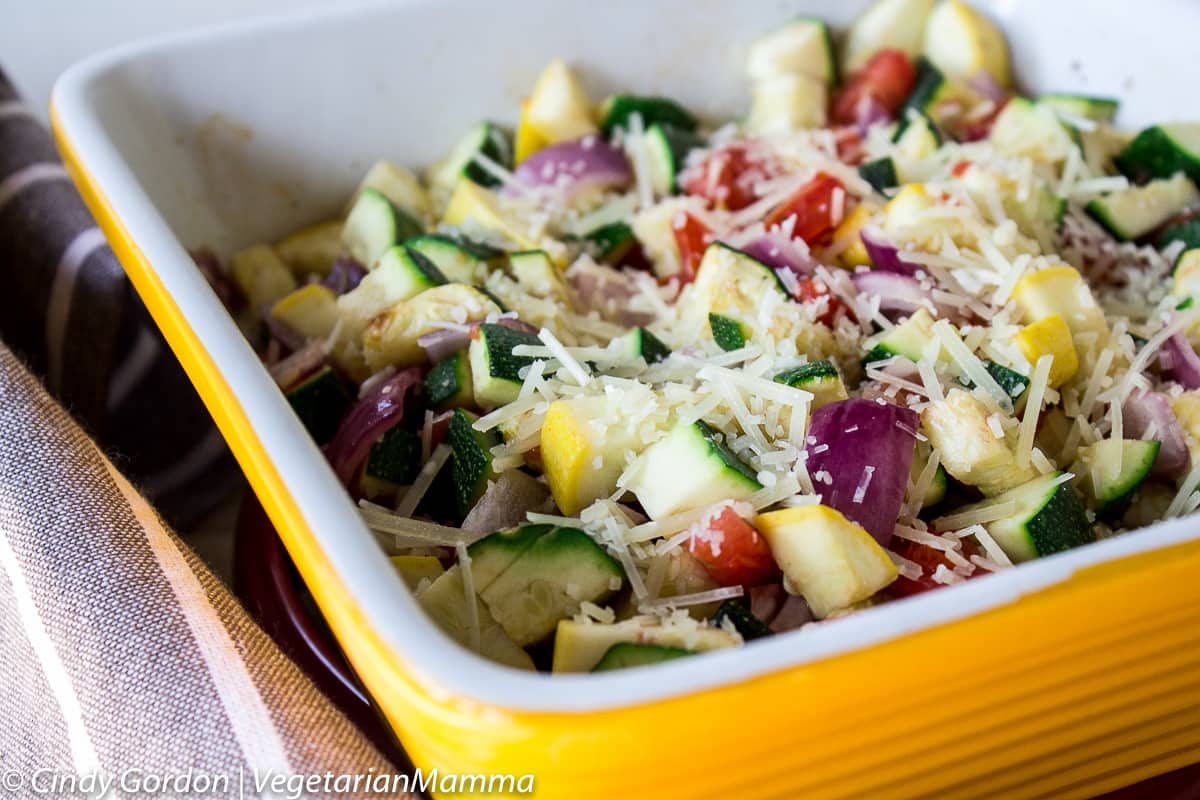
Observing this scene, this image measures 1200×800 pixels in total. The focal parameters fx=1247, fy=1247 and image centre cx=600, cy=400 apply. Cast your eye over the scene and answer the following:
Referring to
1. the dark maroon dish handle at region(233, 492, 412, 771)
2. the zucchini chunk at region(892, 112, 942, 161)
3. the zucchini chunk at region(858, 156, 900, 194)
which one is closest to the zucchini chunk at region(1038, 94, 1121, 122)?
the zucchini chunk at region(892, 112, 942, 161)

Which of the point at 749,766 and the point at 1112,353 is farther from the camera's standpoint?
the point at 1112,353

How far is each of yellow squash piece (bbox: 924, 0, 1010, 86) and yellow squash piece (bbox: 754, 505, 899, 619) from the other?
1.00 metres

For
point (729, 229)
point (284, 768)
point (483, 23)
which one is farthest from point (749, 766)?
point (483, 23)

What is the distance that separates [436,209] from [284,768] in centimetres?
87

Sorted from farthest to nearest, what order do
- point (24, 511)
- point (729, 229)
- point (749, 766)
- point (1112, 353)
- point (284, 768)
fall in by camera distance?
point (729, 229)
point (1112, 353)
point (24, 511)
point (284, 768)
point (749, 766)

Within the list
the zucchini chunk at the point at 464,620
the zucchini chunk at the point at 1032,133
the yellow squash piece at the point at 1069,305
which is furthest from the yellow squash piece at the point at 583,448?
the zucchini chunk at the point at 1032,133

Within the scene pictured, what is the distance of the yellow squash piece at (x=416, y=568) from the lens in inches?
40.4

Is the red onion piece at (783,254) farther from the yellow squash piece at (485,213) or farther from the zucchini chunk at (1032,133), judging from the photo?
the zucchini chunk at (1032,133)

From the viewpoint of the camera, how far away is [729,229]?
1.44 meters

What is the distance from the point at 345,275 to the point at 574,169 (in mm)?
313

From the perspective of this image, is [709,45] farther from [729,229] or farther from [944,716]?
[944,716]

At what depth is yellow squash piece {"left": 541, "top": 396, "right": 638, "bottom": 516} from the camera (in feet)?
3.45

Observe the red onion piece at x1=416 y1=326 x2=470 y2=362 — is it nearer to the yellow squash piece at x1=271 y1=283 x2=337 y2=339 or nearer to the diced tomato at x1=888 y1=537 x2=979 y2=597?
the yellow squash piece at x1=271 y1=283 x2=337 y2=339

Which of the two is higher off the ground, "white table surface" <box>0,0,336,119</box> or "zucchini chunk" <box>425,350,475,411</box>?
"white table surface" <box>0,0,336,119</box>
